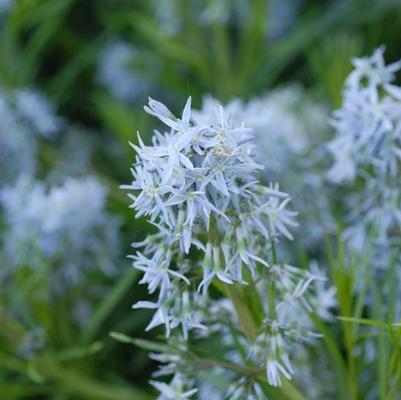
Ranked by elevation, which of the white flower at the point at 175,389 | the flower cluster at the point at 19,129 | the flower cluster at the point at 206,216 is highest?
the flower cluster at the point at 19,129

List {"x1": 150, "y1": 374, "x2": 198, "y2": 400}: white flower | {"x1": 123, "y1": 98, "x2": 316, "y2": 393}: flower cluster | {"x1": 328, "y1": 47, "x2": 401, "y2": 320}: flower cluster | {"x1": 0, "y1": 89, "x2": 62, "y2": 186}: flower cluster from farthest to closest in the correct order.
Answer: {"x1": 0, "y1": 89, "x2": 62, "y2": 186}: flower cluster
{"x1": 328, "y1": 47, "x2": 401, "y2": 320}: flower cluster
{"x1": 150, "y1": 374, "x2": 198, "y2": 400}: white flower
{"x1": 123, "y1": 98, "x2": 316, "y2": 393}: flower cluster

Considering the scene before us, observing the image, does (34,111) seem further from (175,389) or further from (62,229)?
(175,389)

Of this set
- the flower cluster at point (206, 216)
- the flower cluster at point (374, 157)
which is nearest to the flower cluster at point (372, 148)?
the flower cluster at point (374, 157)

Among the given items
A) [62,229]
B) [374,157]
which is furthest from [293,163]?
[62,229]

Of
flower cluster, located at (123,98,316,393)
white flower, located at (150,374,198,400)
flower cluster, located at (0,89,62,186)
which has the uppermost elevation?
flower cluster, located at (0,89,62,186)

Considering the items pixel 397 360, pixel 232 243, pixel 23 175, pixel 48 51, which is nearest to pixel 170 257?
pixel 232 243

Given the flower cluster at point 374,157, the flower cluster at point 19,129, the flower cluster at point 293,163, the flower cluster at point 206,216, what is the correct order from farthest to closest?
the flower cluster at point 19,129 → the flower cluster at point 293,163 → the flower cluster at point 374,157 → the flower cluster at point 206,216

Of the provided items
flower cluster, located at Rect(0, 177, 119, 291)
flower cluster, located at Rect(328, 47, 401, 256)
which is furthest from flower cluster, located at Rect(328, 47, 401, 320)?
flower cluster, located at Rect(0, 177, 119, 291)

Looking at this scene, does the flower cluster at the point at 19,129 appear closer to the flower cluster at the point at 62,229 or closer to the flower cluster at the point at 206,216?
the flower cluster at the point at 62,229

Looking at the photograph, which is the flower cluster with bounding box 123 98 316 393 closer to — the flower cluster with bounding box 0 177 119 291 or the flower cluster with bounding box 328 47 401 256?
the flower cluster with bounding box 328 47 401 256
